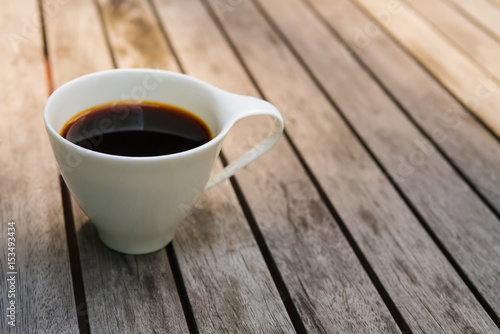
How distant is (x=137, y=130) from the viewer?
634 millimetres

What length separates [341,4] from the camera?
127 centimetres

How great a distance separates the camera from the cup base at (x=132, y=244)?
0.64 meters

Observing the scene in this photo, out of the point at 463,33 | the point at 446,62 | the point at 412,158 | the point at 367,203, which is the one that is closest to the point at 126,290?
the point at 367,203

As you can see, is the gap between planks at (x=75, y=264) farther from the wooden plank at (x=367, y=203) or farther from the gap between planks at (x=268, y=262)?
the wooden plank at (x=367, y=203)

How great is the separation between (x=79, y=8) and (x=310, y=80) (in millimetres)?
486

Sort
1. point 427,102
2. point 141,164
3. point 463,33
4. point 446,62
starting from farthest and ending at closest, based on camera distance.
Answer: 1. point 463,33
2. point 446,62
3. point 427,102
4. point 141,164

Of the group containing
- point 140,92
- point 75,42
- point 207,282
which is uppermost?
point 140,92

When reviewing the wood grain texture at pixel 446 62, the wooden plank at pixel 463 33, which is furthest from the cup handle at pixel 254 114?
the wooden plank at pixel 463 33

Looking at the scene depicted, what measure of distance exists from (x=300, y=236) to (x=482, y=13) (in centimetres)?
89

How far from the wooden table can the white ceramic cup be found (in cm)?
6

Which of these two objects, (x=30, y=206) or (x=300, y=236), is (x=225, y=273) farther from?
(x=30, y=206)

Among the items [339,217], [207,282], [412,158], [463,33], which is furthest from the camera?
[463,33]

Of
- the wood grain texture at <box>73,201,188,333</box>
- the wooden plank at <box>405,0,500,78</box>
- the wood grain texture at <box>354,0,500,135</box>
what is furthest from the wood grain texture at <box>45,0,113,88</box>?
the wooden plank at <box>405,0,500,78</box>

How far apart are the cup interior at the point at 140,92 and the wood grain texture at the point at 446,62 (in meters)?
0.56
